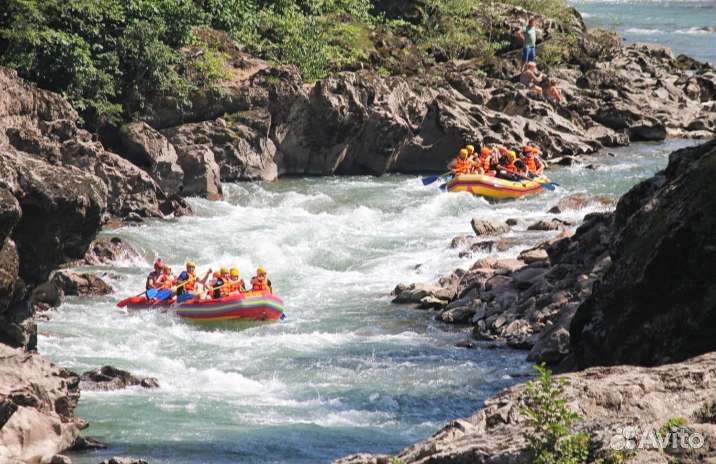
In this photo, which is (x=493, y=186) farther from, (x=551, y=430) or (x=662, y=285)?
(x=551, y=430)

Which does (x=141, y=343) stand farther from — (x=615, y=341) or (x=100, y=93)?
(x=100, y=93)

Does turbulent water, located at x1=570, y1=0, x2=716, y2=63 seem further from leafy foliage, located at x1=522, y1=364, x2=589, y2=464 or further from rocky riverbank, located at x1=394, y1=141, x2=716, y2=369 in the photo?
leafy foliage, located at x1=522, y1=364, x2=589, y2=464

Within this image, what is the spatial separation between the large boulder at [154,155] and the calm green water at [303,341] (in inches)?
37.7

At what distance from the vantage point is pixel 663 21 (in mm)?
63844

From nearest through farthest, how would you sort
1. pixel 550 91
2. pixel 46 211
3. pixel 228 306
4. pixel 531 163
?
1. pixel 46 211
2. pixel 228 306
3. pixel 531 163
4. pixel 550 91

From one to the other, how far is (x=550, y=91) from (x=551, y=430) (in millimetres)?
31840

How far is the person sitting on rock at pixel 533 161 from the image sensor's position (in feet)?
104

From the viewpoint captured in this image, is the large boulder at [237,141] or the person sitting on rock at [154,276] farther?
the large boulder at [237,141]

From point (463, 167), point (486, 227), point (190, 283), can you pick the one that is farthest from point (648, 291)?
point (463, 167)

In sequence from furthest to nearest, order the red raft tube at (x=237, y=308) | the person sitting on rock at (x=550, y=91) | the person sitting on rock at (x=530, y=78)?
the person sitting on rock at (x=530, y=78)
the person sitting on rock at (x=550, y=91)
the red raft tube at (x=237, y=308)

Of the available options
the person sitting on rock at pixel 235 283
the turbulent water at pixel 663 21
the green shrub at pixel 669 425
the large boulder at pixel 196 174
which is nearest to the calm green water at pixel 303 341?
the large boulder at pixel 196 174

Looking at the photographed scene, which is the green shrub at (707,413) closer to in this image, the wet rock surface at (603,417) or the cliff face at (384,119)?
the wet rock surface at (603,417)

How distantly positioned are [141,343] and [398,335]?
3.83 metres

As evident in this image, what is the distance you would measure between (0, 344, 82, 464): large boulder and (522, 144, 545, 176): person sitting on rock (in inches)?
758
